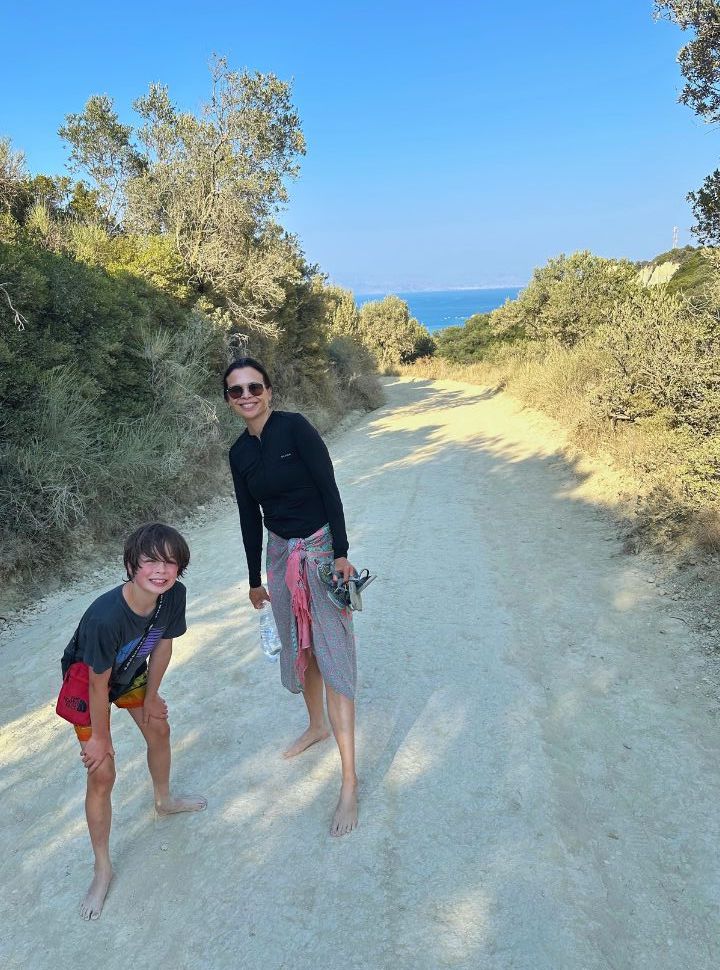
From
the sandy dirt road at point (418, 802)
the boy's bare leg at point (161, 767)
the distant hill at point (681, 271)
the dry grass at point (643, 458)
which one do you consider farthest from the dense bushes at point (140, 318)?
the distant hill at point (681, 271)

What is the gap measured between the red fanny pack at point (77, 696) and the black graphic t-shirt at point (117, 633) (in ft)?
0.16

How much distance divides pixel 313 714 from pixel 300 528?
3.81ft

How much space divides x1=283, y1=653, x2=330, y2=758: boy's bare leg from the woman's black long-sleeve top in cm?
77

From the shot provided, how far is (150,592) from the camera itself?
2184mm

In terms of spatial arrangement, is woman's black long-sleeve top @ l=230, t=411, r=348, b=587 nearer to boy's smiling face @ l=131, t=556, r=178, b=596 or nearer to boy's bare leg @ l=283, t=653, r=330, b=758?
boy's smiling face @ l=131, t=556, r=178, b=596

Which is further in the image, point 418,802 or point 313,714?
point 313,714

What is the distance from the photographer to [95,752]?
220 centimetres

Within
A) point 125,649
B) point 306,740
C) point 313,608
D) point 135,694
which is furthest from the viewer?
point 306,740

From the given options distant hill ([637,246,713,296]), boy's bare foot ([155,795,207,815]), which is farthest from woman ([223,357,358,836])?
distant hill ([637,246,713,296])

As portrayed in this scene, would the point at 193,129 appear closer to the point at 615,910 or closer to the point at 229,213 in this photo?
the point at 229,213

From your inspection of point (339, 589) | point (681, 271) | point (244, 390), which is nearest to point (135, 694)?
point (339, 589)

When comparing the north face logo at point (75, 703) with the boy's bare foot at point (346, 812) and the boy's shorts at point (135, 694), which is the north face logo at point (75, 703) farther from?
the boy's bare foot at point (346, 812)

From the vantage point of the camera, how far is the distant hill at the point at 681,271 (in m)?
7.99

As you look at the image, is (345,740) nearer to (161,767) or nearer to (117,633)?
(161,767)
